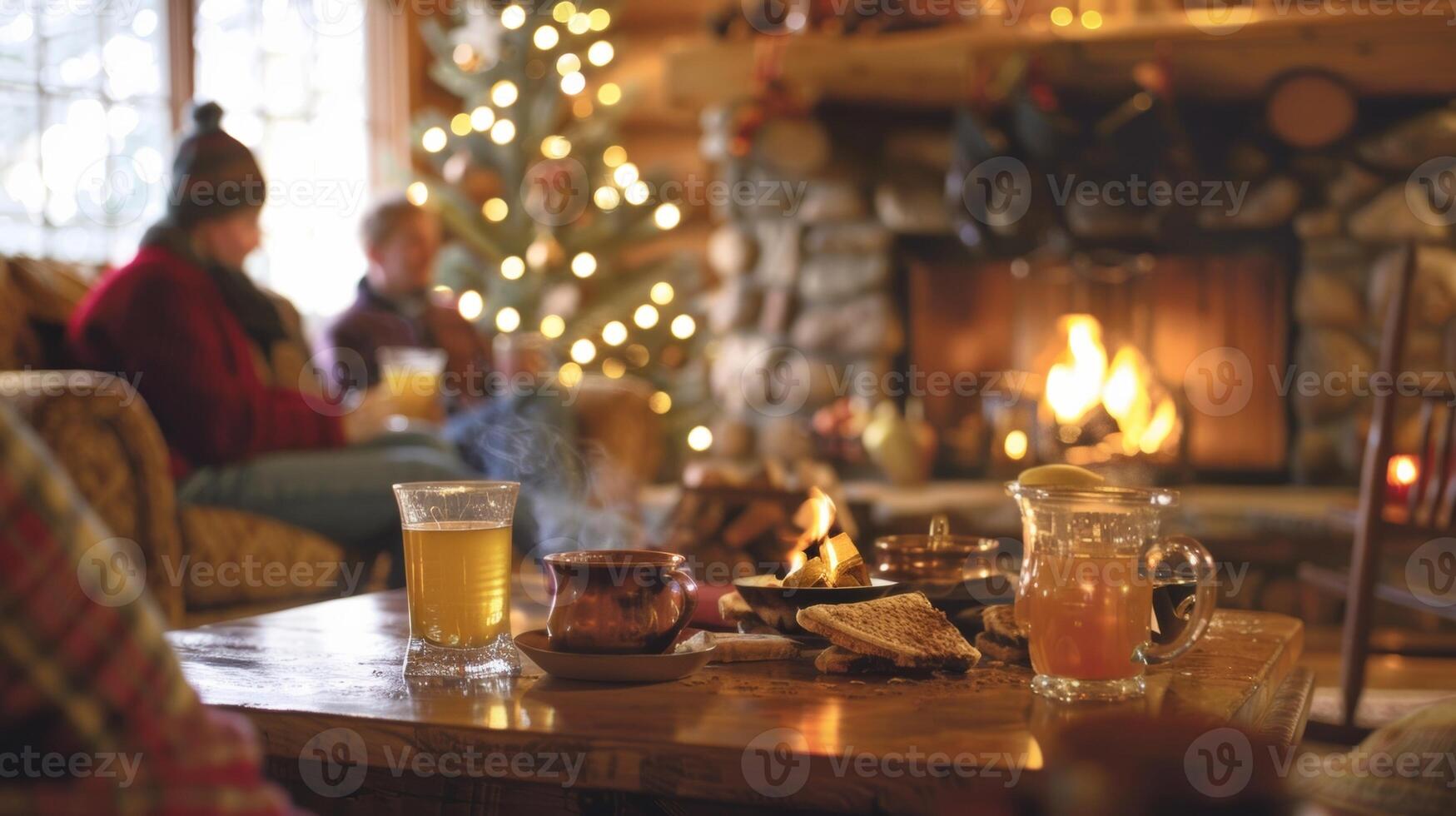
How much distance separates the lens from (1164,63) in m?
3.64

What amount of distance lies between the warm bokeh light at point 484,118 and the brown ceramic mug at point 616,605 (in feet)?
12.3

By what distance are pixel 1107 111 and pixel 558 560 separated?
3.32 metres

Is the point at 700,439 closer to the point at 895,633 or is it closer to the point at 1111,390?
the point at 1111,390

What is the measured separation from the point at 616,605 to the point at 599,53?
3880 millimetres

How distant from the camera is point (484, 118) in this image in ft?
15.2

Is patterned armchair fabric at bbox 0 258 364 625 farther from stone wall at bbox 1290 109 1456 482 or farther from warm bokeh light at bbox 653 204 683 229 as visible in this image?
stone wall at bbox 1290 109 1456 482

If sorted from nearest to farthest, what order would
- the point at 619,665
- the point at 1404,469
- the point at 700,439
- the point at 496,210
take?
1. the point at 619,665
2. the point at 1404,469
3. the point at 700,439
4. the point at 496,210

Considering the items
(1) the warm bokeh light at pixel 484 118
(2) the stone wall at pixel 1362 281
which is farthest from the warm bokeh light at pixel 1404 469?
(1) the warm bokeh light at pixel 484 118

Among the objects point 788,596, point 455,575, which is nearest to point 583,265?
A: point 788,596

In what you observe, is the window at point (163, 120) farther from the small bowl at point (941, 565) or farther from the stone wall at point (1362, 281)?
the stone wall at point (1362, 281)

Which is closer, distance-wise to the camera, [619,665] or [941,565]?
[619,665]

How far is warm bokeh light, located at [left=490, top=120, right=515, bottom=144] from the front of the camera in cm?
460

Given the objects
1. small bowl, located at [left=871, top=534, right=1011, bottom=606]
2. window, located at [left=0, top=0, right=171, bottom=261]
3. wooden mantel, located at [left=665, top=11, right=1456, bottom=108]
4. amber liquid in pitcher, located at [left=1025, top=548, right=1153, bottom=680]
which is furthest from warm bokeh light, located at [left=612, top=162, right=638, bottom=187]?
amber liquid in pitcher, located at [left=1025, top=548, right=1153, bottom=680]

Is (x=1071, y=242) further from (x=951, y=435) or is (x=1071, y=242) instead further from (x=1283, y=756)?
(x=1283, y=756)
